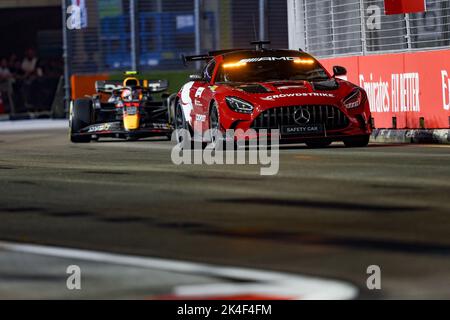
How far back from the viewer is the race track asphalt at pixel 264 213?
786 cm

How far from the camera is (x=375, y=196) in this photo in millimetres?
11664

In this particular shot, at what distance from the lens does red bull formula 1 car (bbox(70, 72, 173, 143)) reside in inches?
974

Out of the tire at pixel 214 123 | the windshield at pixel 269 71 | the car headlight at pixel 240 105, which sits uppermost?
the windshield at pixel 269 71

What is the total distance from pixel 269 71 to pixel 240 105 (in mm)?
1513

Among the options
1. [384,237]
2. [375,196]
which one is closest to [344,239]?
[384,237]

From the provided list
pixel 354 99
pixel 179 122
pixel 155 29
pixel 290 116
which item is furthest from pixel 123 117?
pixel 155 29

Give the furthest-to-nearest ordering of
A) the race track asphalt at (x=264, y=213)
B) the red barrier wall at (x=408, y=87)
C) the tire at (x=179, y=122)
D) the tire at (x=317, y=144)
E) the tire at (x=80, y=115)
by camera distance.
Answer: the tire at (x=80, y=115) < the tire at (x=179, y=122) < the red barrier wall at (x=408, y=87) < the tire at (x=317, y=144) < the race track asphalt at (x=264, y=213)

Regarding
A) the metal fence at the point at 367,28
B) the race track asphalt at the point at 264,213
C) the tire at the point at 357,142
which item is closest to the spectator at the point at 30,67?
the metal fence at the point at 367,28

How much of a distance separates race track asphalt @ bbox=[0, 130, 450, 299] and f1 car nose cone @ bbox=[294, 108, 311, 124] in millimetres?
1443

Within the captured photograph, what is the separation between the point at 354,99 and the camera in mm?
19594

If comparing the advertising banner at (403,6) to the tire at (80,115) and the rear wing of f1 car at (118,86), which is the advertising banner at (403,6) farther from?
the tire at (80,115)

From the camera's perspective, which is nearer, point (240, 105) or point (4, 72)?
point (240, 105)

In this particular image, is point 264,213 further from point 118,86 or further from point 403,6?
point 118,86
